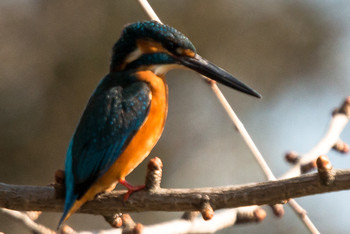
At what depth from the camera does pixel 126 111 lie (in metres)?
3.28

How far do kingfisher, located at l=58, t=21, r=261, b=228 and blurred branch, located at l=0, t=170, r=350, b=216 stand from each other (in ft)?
0.23

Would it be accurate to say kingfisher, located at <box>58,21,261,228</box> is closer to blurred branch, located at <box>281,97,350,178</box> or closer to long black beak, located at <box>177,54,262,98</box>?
long black beak, located at <box>177,54,262,98</box>

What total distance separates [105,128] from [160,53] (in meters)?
0.53

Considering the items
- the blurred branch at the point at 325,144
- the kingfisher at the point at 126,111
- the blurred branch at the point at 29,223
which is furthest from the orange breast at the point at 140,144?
the blurred branch at the point at 325,144

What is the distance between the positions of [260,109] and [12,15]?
292 cm

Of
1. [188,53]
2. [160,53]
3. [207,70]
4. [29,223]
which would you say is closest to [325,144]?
[207,70]

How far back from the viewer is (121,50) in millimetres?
3578

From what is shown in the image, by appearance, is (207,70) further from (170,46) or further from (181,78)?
(181,78)

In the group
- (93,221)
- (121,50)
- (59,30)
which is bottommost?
(93,221)

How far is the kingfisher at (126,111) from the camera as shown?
3.12m

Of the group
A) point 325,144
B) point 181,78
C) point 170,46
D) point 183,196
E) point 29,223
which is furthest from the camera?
point 181,78

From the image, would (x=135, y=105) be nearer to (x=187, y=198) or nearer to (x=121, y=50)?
(x=121, y=50)

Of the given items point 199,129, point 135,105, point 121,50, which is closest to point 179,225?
point 135,105

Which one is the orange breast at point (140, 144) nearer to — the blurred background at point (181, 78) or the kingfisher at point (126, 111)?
the kingfisher at point (126, 111)
